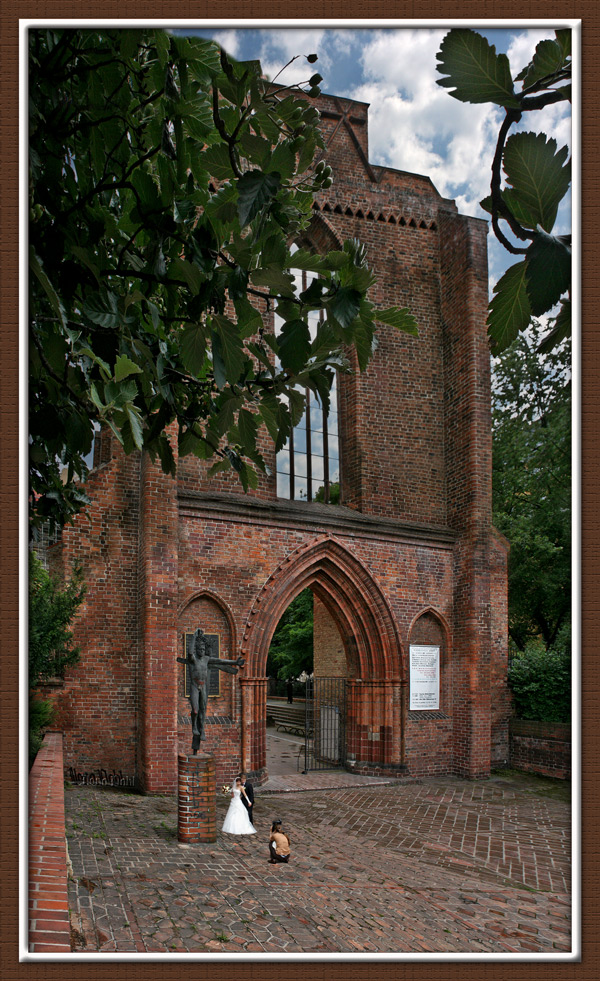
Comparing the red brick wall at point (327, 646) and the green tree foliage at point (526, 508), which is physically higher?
the green tree foliage at point (526, 508)

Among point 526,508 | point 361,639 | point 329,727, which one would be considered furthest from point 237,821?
point 526,508

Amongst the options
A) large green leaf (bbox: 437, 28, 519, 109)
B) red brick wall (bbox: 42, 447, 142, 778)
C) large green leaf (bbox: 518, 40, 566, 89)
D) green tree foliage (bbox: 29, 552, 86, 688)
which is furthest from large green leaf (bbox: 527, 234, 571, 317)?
Result: red brick wall (bbox: 42, 447, 142, 778)

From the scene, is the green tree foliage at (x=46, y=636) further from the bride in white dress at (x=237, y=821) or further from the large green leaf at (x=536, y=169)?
the large green leaf at (x=536, y=169)

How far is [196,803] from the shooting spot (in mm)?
7820

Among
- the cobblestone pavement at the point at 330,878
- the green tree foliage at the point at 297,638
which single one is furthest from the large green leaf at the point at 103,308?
the green tree foliage at the point at 297,638

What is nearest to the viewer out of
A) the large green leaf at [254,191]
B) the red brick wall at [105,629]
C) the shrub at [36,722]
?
the large green leaf at [254,191]

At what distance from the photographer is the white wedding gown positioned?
328 inches

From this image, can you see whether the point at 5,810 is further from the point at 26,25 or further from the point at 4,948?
the point at 26,25

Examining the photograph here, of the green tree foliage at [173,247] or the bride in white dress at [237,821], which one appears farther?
the bride in white dress at [237,821]

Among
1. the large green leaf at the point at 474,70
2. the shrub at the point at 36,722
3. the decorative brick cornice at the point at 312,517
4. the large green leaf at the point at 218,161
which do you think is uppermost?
the large green leaf at the point at 218,161

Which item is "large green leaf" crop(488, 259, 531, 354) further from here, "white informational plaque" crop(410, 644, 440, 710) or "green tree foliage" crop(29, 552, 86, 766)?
"white informational plaque" crop(410, 644, 440, 710)

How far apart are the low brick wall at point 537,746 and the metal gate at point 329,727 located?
336 cm

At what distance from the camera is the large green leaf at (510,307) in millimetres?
1443

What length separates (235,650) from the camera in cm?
1176
